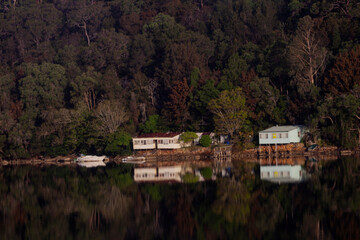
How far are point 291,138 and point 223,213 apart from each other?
36.8 metres

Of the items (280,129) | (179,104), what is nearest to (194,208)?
(280,129)

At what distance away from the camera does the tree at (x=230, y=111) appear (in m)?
73.6

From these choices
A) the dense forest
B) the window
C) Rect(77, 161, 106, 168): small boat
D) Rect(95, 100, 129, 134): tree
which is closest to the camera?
the window

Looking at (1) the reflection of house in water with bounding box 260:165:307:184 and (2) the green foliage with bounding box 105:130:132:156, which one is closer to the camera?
(1) the reflection of house in water with bounding box 260:165:307:184

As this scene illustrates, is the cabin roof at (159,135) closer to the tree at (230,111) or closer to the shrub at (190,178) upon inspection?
the tree at (230,111)

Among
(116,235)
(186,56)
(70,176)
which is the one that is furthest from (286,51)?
(116,235)

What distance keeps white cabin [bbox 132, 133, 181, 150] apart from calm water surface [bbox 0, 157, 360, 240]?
22.3m

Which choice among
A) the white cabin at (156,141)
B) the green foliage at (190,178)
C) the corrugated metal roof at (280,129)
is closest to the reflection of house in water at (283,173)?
the green foliage at (190,178)

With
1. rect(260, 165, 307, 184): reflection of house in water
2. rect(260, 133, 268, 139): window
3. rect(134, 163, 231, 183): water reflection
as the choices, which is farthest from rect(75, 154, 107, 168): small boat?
rect(260, 165, 307, 184): reflection of house in water

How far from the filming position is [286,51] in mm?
77625

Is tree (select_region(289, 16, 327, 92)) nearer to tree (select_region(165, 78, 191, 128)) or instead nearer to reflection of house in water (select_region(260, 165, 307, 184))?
tree (select_region(165, 78, 191, 128))

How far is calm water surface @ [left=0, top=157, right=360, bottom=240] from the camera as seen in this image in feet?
98.4

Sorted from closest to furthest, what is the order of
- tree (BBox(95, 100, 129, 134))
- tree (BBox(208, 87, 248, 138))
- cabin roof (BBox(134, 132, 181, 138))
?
tree (BBox(208, 87, 248, 138)), cabin roof (BBox(134, 132, 181, 138)), tree (BBox(95, 100, 129, 134))

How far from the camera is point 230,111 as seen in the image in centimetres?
7469
